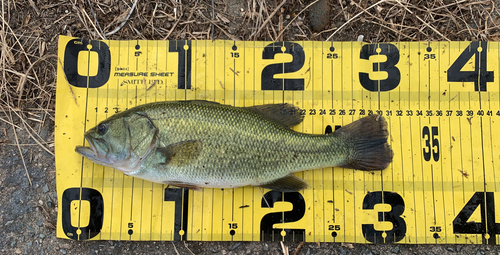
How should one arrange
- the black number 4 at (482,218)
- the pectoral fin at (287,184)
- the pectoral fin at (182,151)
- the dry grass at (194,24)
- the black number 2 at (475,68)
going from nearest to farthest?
the pectoral fin at (182,151) < the pectoral fin at (287,184) < the black number 4 at (482,218) < the black number 2 at (475,68) < the dry grass at (194,24)

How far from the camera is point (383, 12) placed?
3.35 meters

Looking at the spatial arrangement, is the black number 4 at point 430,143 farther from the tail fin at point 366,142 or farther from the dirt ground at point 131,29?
the dirt ground at point 131,29

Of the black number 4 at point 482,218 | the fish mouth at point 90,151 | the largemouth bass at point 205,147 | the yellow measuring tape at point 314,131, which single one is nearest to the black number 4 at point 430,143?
the yellow measuring tape at point 314,131

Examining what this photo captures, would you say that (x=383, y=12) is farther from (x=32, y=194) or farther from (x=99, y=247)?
(x=32, y=194)

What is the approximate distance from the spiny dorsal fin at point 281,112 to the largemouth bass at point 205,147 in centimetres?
10

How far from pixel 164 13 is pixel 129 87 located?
1023mm

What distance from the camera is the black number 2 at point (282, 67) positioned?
10.5 feet

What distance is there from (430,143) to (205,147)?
2.57 metres

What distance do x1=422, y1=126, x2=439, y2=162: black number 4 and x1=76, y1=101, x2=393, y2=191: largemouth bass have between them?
1017 mm

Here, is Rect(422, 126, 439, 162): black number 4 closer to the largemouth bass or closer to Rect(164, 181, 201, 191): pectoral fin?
the largemouth bass

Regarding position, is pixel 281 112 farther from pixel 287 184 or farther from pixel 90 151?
pixel 90 151

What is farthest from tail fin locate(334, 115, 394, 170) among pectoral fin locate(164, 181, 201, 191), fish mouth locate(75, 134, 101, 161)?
fish mouth locate(75, 134, 101, 161)

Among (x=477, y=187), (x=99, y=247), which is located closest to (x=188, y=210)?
(x=99, y=247)

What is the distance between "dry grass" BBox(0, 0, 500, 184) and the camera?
3285mm
